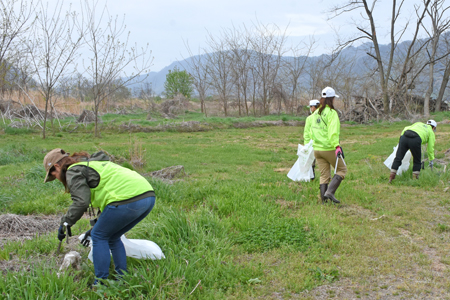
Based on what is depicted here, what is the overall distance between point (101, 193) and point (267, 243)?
223 cm

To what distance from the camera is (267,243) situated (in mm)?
4227

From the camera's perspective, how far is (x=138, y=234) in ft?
13.7

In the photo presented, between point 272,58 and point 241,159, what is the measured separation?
19.5m

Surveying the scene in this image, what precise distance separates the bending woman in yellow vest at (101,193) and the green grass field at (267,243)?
437 millimetres

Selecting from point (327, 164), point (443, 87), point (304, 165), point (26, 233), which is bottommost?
point (26, 233)

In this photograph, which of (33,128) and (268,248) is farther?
(33,128)

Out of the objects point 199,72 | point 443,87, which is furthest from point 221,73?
point 443,87

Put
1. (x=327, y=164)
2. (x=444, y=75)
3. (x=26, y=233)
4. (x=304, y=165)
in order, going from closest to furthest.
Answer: (x=26, y=233), (x=327, y=164), (x=304, y=165), (x=444, y=75)

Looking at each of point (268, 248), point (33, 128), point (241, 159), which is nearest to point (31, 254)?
point (268, 248)

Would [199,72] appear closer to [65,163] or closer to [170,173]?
[170,173]

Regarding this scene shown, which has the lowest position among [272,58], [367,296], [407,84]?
[367,296]

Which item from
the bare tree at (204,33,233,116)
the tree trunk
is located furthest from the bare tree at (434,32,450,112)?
the bare tree at (204,33,233,116)

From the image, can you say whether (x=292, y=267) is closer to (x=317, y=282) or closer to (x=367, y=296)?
(x=317, y=282)

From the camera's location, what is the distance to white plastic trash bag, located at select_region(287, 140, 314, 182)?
6.75 metres
